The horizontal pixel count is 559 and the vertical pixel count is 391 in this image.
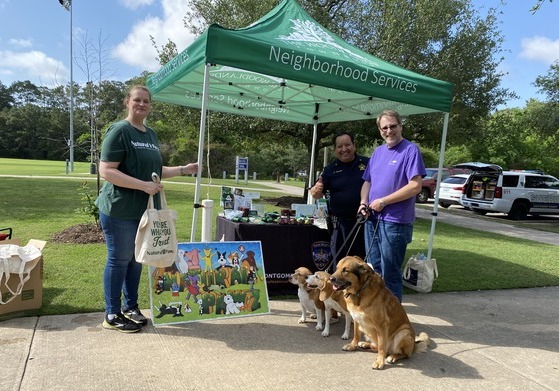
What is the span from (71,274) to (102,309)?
4.63 ft

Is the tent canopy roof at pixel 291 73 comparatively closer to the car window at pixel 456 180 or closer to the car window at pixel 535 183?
the car window at pixel 535 183

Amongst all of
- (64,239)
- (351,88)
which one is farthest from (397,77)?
(64,239)

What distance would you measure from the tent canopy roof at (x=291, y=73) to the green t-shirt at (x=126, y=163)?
3.23 feet

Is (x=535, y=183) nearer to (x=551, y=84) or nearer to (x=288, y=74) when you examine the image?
(x=551, y=84)

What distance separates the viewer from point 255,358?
10.6 feet

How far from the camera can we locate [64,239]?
7066mm

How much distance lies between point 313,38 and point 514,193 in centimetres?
1372

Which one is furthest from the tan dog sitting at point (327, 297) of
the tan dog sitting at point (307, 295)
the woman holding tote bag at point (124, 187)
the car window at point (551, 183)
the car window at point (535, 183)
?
the car window at point (551, 183)

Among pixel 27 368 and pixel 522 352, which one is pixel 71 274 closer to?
pixel 27 368

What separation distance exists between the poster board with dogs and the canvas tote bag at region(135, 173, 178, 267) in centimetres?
52

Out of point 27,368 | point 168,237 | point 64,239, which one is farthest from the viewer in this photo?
point 64,239

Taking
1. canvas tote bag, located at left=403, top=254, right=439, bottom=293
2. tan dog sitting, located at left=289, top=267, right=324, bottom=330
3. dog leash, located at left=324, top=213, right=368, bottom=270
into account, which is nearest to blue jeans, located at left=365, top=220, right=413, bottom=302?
dog leash, located at left=324, top=213, right=368, bottom=270

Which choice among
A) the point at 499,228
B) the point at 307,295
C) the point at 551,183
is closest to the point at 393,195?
the point at 307,295

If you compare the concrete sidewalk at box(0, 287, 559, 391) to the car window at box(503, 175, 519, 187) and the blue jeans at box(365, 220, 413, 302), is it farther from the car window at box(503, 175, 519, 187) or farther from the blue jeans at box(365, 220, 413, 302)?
the car window at box(503, 175, 519, 187)
